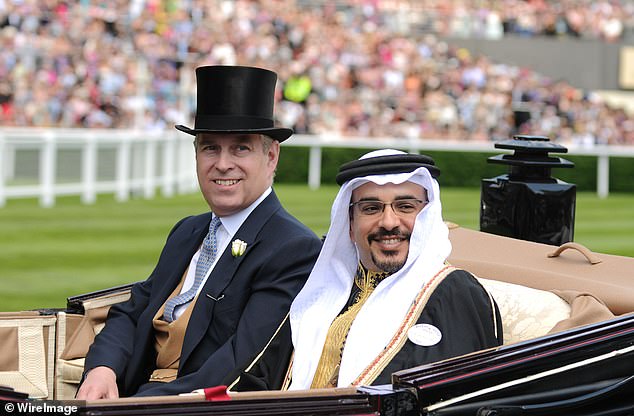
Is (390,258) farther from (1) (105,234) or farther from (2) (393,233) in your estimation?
(1) (105,234)

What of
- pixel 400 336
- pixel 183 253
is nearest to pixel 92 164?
pixel 183 253

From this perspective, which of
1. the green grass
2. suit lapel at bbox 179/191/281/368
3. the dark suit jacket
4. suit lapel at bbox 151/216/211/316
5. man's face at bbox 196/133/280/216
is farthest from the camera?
the green grass

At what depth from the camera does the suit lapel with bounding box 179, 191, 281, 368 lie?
400 centimetres

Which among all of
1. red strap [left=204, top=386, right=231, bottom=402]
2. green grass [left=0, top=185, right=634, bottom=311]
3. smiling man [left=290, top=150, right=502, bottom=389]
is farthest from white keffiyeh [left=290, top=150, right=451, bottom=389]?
Answer: green grass [left=0, top=185, right=634, bottom=311]

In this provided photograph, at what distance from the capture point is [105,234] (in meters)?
12.7

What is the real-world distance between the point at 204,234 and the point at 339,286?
2.52 feet

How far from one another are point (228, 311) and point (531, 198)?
1.98 m

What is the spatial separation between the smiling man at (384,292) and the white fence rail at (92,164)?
1194cm

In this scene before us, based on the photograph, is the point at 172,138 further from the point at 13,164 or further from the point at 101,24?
the point at 101,24

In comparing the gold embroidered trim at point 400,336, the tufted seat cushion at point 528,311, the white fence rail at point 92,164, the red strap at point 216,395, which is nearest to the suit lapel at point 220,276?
the gold embroidered trim at point 400,336

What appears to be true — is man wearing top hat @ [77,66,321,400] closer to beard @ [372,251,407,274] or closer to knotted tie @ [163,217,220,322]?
knotted tie @ [163,217,220,322]

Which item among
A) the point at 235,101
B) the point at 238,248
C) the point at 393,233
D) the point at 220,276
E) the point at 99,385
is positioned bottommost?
the point at 99,385

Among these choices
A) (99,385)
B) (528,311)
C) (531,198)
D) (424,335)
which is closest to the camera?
(424,335)

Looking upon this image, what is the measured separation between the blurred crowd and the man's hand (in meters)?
16.2
